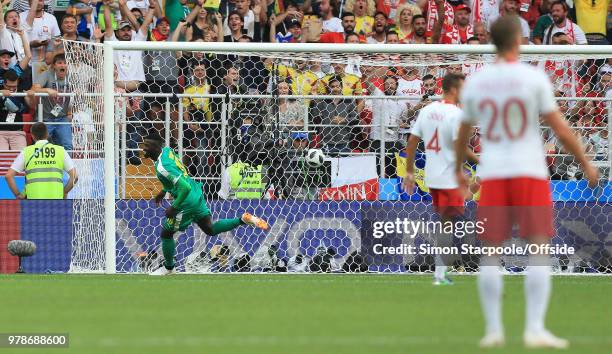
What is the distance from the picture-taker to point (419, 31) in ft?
72.9

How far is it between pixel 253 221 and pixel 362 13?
763cm

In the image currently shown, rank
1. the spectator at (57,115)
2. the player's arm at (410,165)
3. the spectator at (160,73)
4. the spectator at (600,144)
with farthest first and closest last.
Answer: the spectator at (57,115), the spectator at (160,73), the spectator at (600,144), the player's arm at (410,165)

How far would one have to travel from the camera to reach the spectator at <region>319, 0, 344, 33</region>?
22.9m

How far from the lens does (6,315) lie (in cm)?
1055

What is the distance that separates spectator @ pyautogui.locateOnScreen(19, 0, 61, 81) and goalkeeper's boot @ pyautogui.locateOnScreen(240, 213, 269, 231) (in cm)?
653

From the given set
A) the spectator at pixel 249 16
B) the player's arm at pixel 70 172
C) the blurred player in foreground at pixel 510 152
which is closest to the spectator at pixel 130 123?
the player's arm at pixel 70 172

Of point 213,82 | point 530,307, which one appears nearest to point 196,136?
point 213,82

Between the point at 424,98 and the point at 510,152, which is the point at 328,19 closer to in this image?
the point at 424,98

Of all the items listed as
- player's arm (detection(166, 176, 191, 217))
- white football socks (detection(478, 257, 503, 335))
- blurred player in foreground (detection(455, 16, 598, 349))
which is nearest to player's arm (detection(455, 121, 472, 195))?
blurred player in foreground (detection(455, 16, 598, 349))

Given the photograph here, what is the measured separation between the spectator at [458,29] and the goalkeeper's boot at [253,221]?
22.7 ft

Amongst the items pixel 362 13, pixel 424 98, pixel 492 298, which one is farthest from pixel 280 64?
pixel 492 298

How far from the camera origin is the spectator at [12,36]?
21500 millimetres

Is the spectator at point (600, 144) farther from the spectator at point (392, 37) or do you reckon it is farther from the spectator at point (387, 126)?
the spectator at point (392, 37)

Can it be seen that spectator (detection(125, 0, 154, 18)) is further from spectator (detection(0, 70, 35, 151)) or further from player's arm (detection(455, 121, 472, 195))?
player's arm (detection(455, 121, 472, 195))
